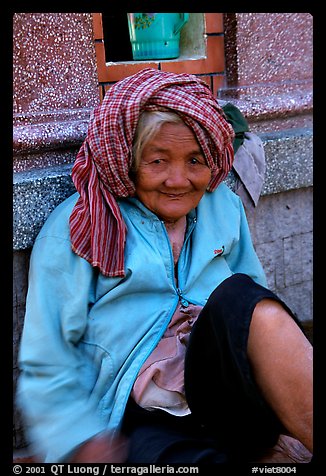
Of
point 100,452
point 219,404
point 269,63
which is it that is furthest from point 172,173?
point 269,63

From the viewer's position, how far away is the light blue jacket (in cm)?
222

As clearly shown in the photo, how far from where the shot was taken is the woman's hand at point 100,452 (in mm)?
2152

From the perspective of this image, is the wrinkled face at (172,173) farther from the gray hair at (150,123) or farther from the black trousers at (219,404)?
the black trousers at (219,404)

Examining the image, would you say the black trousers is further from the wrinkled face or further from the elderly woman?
the wrinkled face

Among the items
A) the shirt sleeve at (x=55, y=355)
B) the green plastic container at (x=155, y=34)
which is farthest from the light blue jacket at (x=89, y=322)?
Answer: the green plastic container at (x=155, y=34)

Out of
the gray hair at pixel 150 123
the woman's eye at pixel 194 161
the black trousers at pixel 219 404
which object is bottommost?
the black trousers at pixel 219 404

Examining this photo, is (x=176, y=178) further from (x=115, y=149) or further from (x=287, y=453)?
(x=287, y=453)

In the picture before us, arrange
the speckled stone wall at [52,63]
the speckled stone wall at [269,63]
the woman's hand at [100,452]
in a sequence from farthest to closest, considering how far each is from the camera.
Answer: the speckled stone wall at [269,63], the speckled stone wall at [52,63], the woman's hand at [100,452]

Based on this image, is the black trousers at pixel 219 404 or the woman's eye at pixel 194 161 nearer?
the black trousers at pixel 219 404

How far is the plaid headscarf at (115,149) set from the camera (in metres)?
2.36

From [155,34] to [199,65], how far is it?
31 cm

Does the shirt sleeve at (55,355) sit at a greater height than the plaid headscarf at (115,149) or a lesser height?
lesser

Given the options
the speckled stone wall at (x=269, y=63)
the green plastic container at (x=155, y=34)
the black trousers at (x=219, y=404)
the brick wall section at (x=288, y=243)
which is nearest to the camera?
the black trousers at (x=219, y=404)
